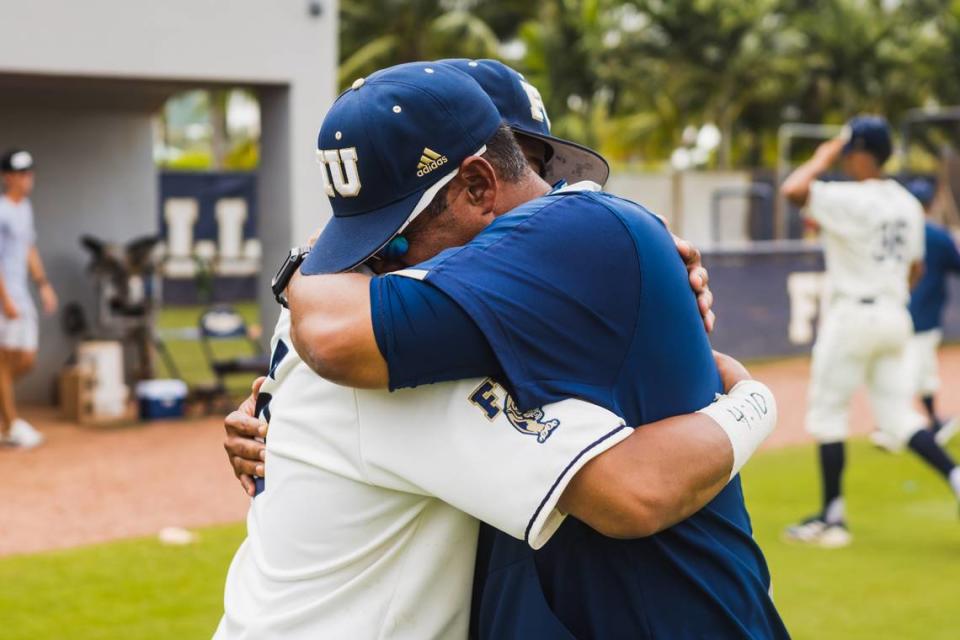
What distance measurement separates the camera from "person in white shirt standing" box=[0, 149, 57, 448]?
9898 mm

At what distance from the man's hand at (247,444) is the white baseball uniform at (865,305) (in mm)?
5408

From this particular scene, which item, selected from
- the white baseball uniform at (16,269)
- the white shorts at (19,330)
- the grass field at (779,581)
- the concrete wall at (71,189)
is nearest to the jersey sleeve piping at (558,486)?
the grass field at (779,581)

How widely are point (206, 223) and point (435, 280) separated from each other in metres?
22.9

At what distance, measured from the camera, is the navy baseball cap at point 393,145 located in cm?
179

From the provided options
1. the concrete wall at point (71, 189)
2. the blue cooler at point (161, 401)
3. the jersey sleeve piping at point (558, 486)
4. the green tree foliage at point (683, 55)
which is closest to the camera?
the jersey sleeve piping at point (558, 486)

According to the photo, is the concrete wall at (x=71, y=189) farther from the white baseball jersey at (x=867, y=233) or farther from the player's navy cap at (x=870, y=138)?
the player's navy cap at (x=870, y=138)

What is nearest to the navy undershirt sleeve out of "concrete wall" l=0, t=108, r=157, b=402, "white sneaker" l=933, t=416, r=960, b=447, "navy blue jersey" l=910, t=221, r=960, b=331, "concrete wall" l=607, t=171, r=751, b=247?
"navy blue jersey" l=910, t=221, r=960, b=331

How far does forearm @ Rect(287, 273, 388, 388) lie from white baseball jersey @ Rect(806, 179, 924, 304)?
19.0 ft

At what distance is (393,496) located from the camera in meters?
1.83

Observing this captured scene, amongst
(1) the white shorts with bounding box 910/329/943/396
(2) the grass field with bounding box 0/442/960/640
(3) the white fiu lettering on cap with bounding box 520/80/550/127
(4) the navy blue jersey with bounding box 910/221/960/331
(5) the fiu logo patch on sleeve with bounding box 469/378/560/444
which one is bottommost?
(2) the grass field with bounding box 0/442/960/640

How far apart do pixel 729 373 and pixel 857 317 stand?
5282mm

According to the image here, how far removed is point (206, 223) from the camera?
942 inches

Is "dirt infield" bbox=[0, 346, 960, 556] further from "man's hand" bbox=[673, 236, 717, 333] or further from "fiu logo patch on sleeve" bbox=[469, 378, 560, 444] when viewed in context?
"fiu logo patch on sleeve" bbox=[469, 378, 560, 444]

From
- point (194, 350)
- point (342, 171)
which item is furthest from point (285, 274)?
point (194, 350)
